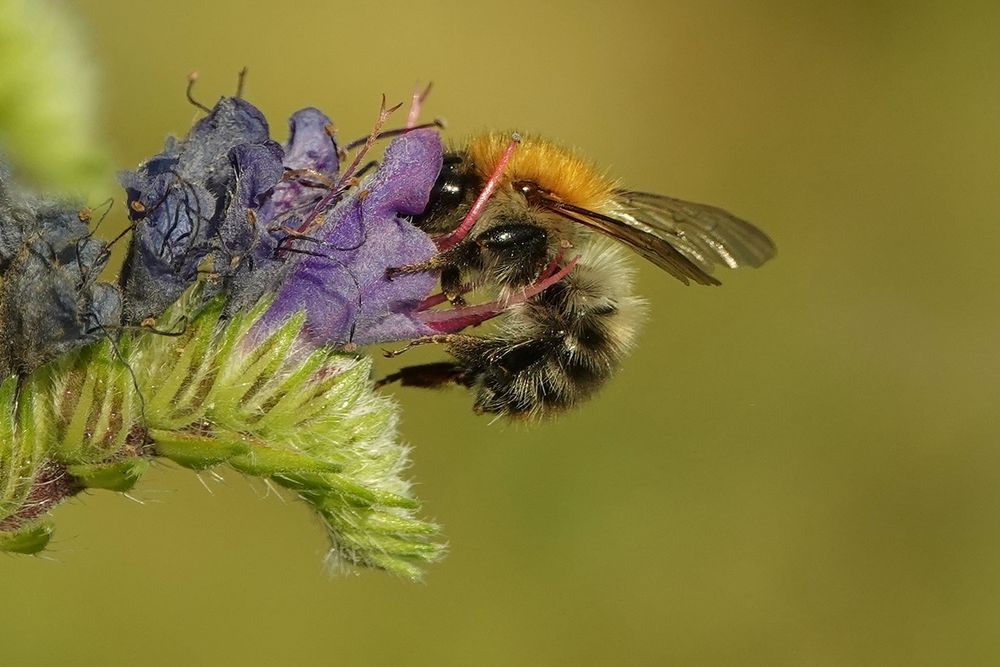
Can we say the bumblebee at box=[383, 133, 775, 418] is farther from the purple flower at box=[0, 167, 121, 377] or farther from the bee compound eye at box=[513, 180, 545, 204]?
the purple flower at box=[0, 167, 121, 377]

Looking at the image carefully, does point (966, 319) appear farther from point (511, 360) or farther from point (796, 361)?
point (511, 360)

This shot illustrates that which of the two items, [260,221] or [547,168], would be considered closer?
[260,221]

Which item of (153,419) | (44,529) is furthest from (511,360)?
(44,529)

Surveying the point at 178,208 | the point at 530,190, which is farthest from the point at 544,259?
the point at 178,208

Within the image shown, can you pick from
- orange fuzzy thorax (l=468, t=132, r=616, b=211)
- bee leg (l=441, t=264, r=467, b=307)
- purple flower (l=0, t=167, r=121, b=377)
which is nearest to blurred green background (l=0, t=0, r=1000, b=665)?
orange fuzzy thorax (l=468, t=132, r=616, b=211)

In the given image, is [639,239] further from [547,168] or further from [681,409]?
[681,409]

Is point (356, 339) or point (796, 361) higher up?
point (796, 361)

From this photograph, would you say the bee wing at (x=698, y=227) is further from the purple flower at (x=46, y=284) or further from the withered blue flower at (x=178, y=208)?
the purple flower at (x=46, y=284)
